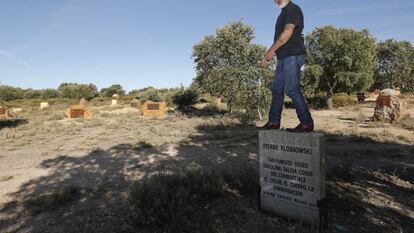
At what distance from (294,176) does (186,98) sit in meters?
37.0

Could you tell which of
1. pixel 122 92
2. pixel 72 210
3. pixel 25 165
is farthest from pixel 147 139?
pixel 122 92

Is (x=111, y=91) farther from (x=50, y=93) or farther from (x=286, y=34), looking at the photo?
(x=286, y=34)

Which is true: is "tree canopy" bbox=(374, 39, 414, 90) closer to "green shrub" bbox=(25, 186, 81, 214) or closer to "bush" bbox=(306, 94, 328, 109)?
"bush" bbox=(306, 94, 328, 109)

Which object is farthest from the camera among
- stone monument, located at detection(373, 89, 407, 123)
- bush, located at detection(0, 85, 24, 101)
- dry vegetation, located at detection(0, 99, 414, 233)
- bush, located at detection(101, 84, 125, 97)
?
bush, located at detection(101, 84, 125, 97)

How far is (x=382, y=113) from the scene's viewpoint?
22.9 metres

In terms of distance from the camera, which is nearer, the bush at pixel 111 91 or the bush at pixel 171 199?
the bush at pixel 171 199

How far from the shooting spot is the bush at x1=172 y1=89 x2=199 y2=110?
140ft

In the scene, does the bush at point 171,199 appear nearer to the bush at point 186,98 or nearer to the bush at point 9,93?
the bush at point 186,98

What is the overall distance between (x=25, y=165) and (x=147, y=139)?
5.92 metres

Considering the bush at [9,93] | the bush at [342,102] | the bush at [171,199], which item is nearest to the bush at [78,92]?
the bush at [9,93]

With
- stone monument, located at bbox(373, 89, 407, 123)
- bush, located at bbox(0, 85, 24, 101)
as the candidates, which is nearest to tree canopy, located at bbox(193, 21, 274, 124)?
stone monument, located at bbox(373, 89, 407, 123)

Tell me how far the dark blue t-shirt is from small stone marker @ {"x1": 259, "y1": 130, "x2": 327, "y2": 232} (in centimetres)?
142

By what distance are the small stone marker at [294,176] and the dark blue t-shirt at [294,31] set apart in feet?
4.67

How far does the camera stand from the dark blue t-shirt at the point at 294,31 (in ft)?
19.9
